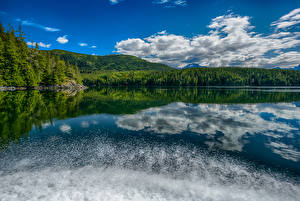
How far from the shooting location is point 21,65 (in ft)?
253

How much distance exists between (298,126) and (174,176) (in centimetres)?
2087

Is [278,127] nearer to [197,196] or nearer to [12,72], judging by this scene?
[197,196]

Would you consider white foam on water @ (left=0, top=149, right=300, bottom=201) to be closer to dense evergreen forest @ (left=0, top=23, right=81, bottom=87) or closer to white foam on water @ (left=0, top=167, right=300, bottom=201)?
white foam on water @ (left=0, top=167, right=300, bottom=201)

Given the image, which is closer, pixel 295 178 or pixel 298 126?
pixel 295 178

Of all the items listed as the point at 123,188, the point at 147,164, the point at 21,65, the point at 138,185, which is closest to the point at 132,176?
the point at 138,185

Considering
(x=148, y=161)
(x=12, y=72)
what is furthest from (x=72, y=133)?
(x=12, y=72)

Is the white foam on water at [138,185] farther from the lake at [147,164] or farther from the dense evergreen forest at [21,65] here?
the dense evergreen forest at [21,65]

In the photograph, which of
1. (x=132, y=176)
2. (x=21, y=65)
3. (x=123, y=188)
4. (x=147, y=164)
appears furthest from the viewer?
(x=21, y=65)

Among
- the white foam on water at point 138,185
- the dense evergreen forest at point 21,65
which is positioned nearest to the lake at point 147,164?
the white foam on water at point 138,185

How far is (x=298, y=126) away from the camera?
64.6ft

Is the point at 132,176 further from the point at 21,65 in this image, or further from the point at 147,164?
the point at 21,65

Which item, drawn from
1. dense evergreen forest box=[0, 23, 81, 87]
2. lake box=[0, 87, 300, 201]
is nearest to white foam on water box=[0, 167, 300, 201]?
lake box=[0, 87, 300, 201]

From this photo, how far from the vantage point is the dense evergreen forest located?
7062cm

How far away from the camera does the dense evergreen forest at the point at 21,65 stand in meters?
70.6
